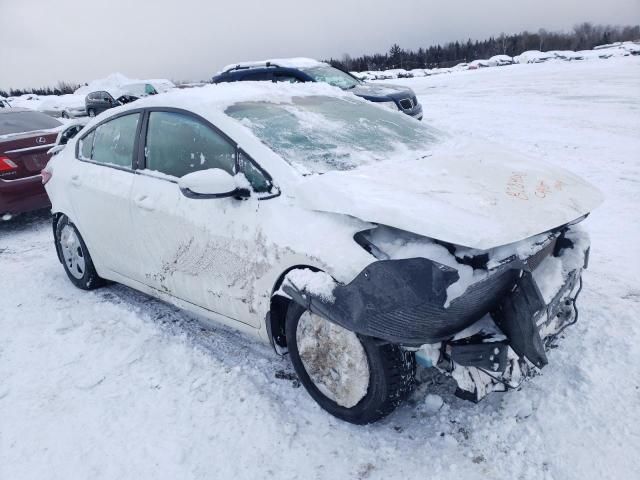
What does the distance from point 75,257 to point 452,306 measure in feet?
11.5

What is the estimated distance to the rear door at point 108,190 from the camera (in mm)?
3568

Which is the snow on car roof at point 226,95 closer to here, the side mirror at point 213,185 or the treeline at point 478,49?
the side mirror at point 213,185

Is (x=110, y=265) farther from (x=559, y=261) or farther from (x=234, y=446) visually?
(x=559, y=261)

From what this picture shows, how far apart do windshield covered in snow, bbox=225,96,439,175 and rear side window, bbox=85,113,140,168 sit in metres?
0.98

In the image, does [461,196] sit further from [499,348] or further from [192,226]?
[192,226]

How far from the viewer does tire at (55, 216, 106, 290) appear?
165 inches

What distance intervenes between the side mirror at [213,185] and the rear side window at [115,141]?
114cm

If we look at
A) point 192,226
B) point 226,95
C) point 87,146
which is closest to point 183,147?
point 226,95

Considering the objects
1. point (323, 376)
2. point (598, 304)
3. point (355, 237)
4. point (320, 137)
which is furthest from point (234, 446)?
point (598, 304)

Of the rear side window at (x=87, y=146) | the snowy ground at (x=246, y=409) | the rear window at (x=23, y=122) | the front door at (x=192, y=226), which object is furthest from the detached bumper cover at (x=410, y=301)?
the rear window at (x=23, y=122)

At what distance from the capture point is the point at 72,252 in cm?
432

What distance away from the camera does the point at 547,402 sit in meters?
2.54

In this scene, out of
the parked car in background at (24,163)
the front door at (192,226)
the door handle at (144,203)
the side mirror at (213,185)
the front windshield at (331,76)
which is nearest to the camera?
the side mirror at (213,185)

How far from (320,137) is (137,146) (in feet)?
4.55
